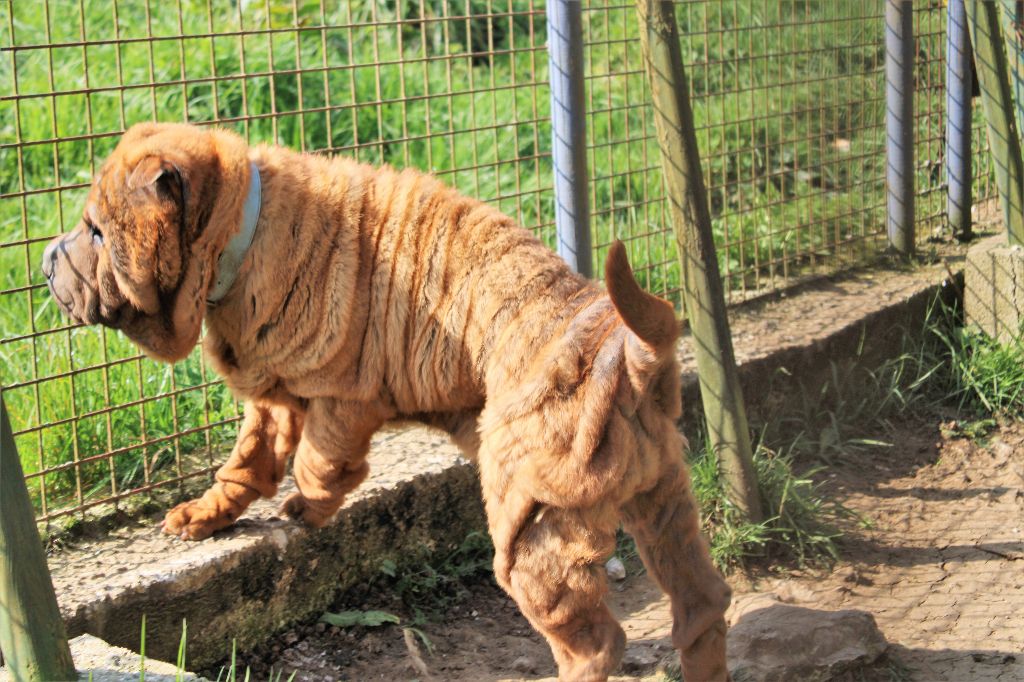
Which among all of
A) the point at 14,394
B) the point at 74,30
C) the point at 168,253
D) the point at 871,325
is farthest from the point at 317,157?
the point at 74,30

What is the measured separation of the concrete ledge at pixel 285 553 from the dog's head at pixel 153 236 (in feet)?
2.67

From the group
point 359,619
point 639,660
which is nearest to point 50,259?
point 359,619

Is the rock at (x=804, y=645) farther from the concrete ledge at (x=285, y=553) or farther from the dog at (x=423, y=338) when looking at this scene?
the concrete ledge at (x=285, y=553)

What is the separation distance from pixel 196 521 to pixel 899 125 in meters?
4.83

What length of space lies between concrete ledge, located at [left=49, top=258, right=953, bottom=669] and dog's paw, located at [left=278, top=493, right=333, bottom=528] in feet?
0.16

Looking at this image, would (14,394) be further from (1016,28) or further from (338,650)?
(1016,28)

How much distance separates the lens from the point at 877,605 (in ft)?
14.7

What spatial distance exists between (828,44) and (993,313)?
1841mm

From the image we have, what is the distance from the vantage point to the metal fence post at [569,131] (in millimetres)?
5027

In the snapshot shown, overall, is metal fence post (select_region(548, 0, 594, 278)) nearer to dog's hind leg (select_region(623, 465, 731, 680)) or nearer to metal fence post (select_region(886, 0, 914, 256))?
dog's hind leg (select_region(623, 465, 731, 680))

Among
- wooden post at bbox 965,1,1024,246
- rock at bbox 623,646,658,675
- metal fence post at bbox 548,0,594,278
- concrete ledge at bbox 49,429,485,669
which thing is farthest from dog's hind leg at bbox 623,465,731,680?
wooden post at bbox 965,1,1024,246

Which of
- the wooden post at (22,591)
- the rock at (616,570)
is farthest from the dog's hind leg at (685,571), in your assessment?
the wooden post at (22,591)

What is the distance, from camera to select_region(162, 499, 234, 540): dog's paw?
414 centimetres

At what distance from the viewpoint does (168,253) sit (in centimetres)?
361
